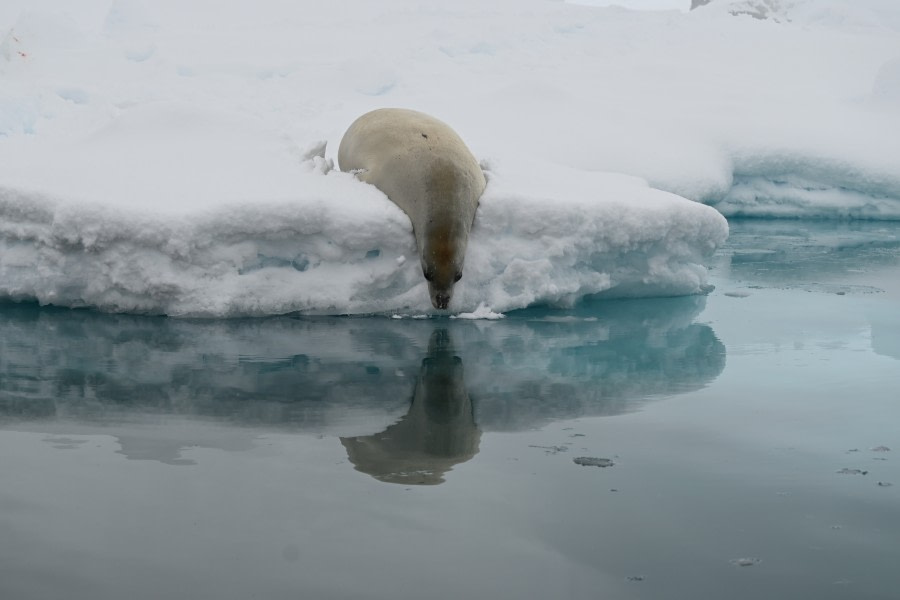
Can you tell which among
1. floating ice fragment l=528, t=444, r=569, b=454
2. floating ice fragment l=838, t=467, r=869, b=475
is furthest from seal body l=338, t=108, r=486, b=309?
floating ice fragment l=838, t=467, r=869, b=475

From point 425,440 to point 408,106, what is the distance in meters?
8.24

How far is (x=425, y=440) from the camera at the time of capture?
2.86 m

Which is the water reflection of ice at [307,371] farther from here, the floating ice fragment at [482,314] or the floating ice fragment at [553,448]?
the floating ice fragment at [553,448]

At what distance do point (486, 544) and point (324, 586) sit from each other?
1.32 ft

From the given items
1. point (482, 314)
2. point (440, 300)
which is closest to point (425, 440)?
point (440, 300)

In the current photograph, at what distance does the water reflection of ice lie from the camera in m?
3.01

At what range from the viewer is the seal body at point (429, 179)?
182 inches

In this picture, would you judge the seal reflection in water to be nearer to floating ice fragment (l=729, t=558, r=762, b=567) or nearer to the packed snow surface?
floating ice fragment (l=729, t=558, r=762, b=567)

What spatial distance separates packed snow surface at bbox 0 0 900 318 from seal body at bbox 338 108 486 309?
122 millimetres

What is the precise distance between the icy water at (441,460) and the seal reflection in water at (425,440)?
1 centimetres

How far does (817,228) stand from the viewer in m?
9.97

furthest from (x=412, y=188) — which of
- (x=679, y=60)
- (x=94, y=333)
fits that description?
(x=679, y=60)

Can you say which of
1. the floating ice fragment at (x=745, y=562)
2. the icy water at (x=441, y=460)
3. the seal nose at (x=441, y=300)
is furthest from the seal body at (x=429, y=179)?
the floating ice fragment at (x=745, y=562)

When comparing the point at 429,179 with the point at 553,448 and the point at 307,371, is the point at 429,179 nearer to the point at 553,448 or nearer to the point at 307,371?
the point at 307,371
